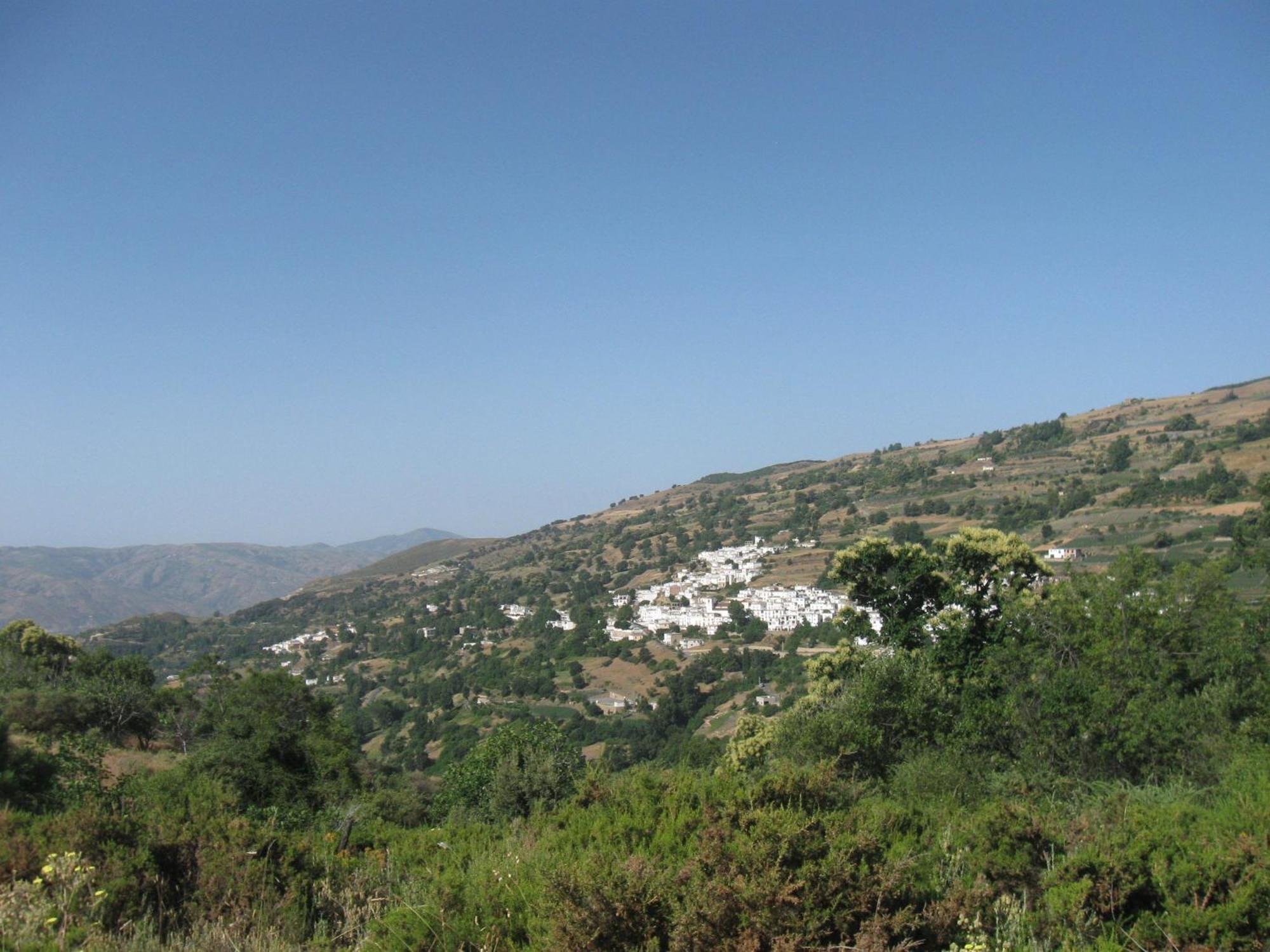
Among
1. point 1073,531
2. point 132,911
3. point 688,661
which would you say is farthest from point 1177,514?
point 132,911

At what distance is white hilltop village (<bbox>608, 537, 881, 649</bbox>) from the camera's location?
59562 millimetres

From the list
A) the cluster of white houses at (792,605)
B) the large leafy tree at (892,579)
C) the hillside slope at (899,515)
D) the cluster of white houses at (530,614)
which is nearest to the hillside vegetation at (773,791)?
the large leafy tree at (892,579)

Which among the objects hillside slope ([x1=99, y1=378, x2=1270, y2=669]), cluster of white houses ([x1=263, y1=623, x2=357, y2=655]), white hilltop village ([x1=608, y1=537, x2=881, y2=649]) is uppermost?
hillside slope ([x1=99, y1=378, x2=1270, y2=669])

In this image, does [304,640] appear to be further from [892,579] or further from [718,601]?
[892,579]

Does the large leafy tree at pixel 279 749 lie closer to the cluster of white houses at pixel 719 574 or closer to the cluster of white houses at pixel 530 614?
the cluster of white houses at pixel 530 614

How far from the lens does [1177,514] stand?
48375 mm

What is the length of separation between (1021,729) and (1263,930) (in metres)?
10.9

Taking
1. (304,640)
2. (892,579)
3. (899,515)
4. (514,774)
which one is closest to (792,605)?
(899,515)

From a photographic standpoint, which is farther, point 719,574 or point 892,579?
point 719,574

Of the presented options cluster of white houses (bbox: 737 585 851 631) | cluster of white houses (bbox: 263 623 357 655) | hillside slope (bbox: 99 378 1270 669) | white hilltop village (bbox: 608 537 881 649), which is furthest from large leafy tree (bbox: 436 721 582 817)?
cluster of white houses (bbox: 263 623 357 655)

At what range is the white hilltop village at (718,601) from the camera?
195 feet

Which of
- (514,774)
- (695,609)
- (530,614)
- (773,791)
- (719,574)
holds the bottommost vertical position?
(530,614)

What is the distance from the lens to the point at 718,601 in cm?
7031

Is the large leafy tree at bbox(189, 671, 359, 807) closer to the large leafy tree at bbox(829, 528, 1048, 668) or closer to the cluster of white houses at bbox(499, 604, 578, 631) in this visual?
the large leafy tree at bbox(829, 528, 1048, 668)
